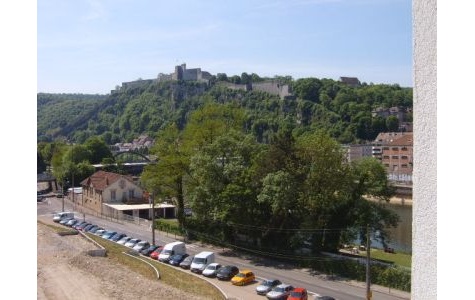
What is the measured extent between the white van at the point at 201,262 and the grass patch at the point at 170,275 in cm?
42

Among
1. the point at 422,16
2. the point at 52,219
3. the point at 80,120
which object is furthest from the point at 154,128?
the point at 422,16

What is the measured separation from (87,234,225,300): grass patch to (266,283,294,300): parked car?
132 centimetres

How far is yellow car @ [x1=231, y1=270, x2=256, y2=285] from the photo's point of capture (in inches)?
611

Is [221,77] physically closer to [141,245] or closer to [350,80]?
[350,80]

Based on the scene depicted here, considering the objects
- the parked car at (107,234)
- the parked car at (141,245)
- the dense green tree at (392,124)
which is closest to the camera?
the parked car at (141,245)

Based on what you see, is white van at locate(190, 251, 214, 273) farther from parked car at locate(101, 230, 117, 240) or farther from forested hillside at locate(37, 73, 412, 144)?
forested hillside at locate(37, 73, 412, 144)

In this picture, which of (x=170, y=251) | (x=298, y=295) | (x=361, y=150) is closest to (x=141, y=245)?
(x=170, y=251)

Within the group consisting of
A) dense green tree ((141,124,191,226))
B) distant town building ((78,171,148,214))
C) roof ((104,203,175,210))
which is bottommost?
roof ((104,203,175,210))

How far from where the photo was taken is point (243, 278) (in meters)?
15.6

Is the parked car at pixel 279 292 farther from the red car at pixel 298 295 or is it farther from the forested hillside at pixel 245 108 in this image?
the forested hillside at pixel 245 108

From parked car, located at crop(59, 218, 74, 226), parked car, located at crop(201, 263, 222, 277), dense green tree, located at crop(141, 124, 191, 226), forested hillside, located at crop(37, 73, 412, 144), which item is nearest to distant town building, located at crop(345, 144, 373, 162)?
forested hillside, located at crop(37, 73, 412, 144)

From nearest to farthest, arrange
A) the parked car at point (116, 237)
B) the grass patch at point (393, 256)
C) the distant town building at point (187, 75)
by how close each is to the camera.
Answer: the grass patch at point (393, 256)
the parked car at point (116, 237)
the distant town building at point (187, 75)

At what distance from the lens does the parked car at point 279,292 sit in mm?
13797

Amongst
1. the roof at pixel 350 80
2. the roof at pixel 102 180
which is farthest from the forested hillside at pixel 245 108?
the roof at pixel 102 180
